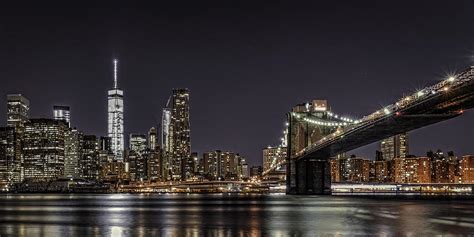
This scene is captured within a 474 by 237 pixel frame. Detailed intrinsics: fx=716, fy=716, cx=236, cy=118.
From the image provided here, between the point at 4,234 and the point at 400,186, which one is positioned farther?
the point at 400,186

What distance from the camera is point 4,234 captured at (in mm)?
33594

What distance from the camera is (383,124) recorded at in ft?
214

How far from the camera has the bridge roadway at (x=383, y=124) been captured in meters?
49.5

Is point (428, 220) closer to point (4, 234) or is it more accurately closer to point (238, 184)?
point (4, 234)

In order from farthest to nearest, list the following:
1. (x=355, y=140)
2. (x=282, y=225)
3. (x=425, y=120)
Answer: (x=355, y=140), (x=425, y=120), (x=282, y=225)

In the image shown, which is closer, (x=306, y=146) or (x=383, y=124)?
(x=383, y=124)

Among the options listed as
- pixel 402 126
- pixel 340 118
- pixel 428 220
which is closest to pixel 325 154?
pixel 340 118

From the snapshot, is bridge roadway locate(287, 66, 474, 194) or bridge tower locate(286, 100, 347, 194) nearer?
bridge roadway locate(287, 66, 474, 194)

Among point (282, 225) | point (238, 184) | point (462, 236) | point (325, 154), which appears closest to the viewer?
point (462, 236)

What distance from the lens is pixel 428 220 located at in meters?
40.6

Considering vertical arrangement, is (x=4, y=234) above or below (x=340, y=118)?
below

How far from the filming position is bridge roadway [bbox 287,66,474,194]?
49500 millimetres

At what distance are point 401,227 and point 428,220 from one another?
5.93 m

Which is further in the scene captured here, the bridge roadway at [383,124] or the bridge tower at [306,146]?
the bridge tower at [306,146]
